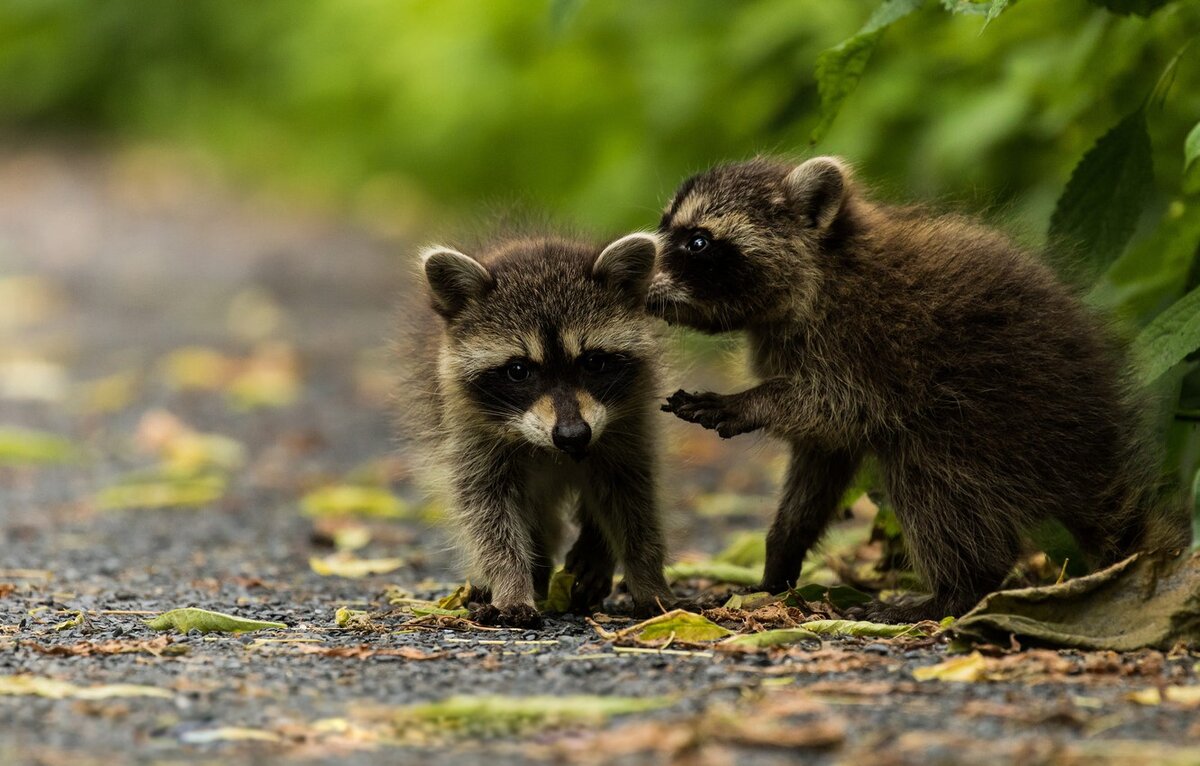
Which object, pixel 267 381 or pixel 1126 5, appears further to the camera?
pixel 267 381

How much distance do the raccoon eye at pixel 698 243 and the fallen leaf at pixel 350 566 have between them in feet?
6.49

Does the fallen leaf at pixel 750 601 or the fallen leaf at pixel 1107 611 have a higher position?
the fallen leaf at pixel 750 601

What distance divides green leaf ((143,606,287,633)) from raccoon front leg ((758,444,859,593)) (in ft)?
6.11

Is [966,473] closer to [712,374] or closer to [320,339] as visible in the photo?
[712,374]

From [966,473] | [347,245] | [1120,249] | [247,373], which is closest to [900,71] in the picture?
[1120,249]

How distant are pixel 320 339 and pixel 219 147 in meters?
12.1

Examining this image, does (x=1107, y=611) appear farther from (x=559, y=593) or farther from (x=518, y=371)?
(x=518, y=371)

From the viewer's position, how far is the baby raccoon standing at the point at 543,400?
5438mm

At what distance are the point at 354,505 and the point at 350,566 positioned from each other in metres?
1.42

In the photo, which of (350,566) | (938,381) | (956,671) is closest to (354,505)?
(350,566)

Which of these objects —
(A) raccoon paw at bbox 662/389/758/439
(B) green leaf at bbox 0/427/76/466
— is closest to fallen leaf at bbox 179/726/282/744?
(A) raccoon paw at bbox 662/389/758/439

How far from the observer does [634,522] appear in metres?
5.61

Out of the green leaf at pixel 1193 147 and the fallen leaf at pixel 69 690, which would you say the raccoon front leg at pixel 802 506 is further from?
the fallen leaf at pixel 69 690

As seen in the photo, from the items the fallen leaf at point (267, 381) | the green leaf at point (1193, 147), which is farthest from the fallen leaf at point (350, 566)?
the fallen leaf at point (267, 381)
